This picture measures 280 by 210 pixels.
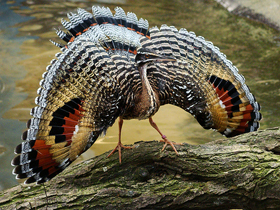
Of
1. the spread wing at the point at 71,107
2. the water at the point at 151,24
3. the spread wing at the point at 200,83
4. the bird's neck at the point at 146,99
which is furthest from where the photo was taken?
the water at the point at 151,24

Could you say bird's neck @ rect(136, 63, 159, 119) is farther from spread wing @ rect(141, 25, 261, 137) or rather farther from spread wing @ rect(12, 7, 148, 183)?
spread wing @ rect(141, 25, 261, 137)

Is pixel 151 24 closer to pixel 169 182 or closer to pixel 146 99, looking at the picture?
pixel 146 99

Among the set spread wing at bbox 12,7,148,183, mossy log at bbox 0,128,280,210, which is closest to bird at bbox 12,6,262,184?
spread wing at bbox 12,7,148,183

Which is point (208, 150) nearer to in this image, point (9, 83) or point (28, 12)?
point (9, 83)

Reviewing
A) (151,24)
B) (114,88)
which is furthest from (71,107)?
(151,24)

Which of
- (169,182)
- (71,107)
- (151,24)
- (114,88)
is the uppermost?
(151,24)

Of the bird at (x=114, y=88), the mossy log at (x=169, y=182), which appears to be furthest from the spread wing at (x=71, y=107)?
the mossy log at (x=169, y=182)

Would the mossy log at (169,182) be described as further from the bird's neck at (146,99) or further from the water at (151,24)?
the water at (151,24)
